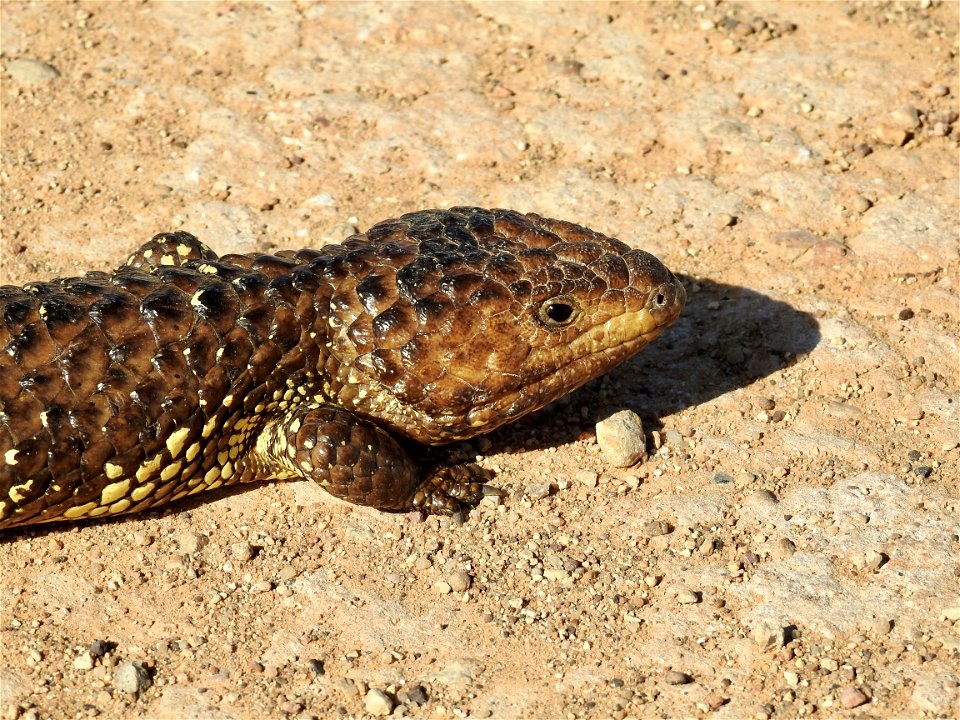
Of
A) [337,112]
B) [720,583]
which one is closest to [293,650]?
[720,583]

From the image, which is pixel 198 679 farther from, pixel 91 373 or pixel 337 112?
pixel 337 112

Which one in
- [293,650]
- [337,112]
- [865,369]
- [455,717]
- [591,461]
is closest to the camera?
[455,717]

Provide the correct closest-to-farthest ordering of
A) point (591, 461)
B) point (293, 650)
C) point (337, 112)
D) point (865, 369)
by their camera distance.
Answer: point (293, 650) < point (591, 461) < point (865, 369) < point (337, 112)

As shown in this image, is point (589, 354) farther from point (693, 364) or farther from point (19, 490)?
point (19, 490)

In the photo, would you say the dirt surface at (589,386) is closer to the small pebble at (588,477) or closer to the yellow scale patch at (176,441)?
the small pebble at (588,477)

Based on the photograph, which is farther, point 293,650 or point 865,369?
point 865,369

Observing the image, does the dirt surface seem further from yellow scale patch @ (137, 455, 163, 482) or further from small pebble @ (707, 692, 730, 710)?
yellow scale patch @ (137, 455, 163, 482)
